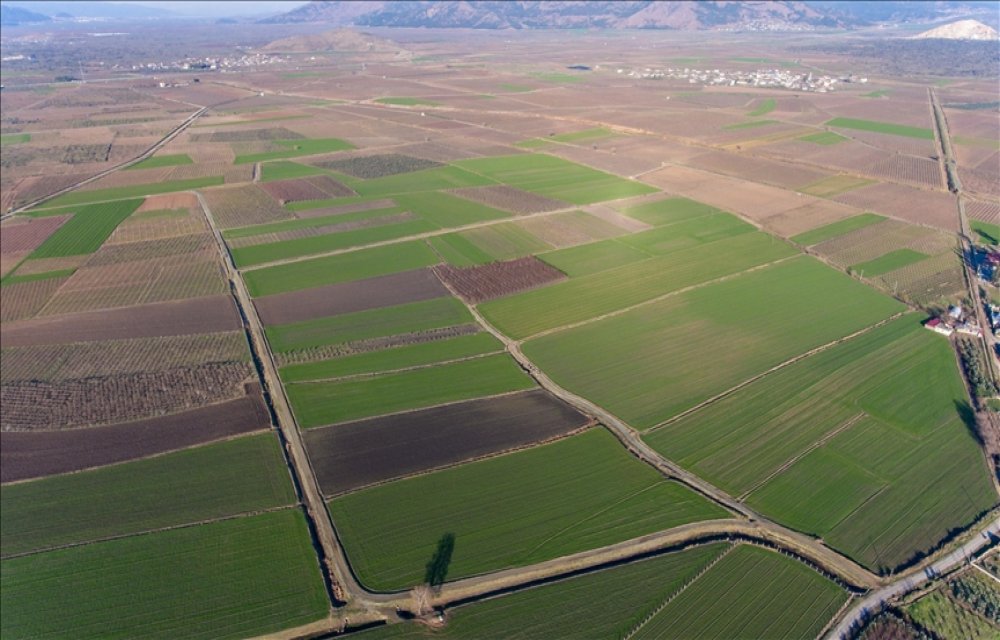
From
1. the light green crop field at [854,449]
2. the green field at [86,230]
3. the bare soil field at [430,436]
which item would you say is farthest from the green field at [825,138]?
the green field at [86,230]

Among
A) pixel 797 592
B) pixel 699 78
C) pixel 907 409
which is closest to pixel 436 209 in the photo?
→ pixel 907 409

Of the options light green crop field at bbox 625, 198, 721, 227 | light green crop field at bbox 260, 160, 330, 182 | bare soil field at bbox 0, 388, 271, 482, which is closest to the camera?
bare soil field at bbox 0, 388, 271, 482

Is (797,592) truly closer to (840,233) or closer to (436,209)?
(840,233)

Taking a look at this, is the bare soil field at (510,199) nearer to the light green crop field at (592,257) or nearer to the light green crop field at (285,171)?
the light green crop field at (592,257)

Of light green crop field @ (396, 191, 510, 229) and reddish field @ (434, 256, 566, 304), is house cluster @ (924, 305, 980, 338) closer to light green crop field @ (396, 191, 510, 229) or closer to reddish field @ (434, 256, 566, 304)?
reddish field @ (434, 256, 566, 304)

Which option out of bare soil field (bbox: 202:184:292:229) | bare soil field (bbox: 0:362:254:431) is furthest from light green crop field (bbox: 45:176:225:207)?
bare soil field (bbox: 0:362:254:431)

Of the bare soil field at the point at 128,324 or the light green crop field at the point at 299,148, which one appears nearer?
the bare soil field at the point at 128,324
